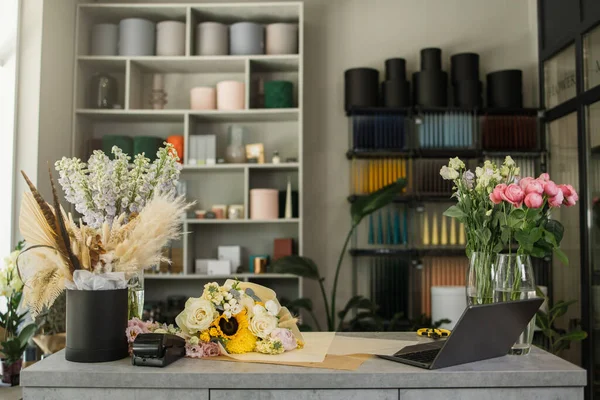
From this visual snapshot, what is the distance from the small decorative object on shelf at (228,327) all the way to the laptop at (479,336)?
324mm

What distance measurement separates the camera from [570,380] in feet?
5.08

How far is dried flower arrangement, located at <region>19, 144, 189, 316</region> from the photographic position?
164 centimetres

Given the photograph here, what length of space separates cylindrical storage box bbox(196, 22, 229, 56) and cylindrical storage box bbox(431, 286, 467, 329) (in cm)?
250

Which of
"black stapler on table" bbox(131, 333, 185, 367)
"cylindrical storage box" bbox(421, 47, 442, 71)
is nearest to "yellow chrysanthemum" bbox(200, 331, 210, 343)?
Result: "black stapler on table" bbox(131, 333, 185, 367)

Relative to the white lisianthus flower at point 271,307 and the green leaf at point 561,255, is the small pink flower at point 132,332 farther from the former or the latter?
the green leaf at point 561,255

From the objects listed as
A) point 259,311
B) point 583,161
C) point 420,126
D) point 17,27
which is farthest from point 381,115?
point 259,311

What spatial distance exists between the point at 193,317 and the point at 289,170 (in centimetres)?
308

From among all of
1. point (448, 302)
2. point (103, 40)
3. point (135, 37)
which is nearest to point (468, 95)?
point (448, 302)

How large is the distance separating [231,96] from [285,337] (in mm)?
3079

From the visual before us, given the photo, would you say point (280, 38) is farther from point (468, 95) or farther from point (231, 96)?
point (468, 95)

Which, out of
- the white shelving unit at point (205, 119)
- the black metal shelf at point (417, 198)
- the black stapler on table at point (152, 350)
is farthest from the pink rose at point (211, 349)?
the black metal shelf at point (417, 198)

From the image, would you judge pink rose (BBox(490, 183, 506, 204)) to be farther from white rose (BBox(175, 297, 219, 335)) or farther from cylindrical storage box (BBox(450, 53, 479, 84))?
cylindrical storage box (BBox(450, 53, 479, 84))

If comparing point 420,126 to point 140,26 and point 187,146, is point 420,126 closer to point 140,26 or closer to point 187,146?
point 187,146

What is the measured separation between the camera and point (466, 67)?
4.61 meters
